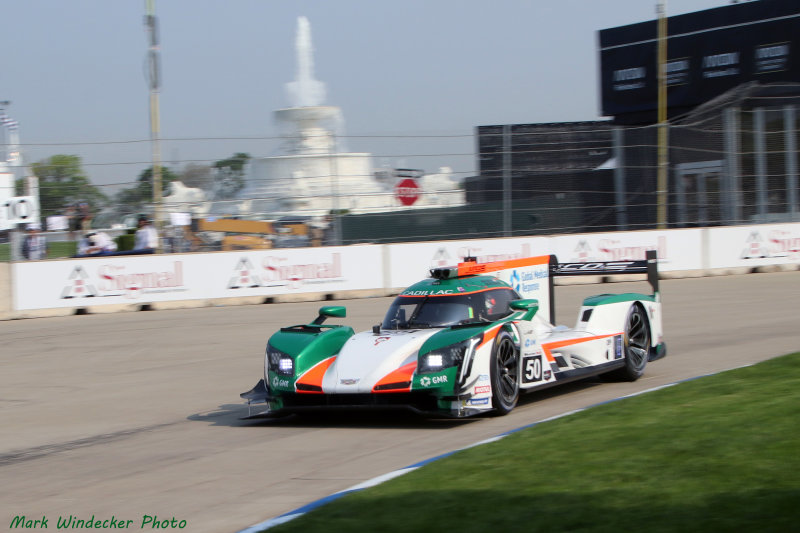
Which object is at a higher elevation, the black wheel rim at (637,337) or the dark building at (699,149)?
the dark building at (699,149)

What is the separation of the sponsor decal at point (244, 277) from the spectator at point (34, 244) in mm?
3737

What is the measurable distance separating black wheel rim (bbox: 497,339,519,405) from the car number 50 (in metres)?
0.12

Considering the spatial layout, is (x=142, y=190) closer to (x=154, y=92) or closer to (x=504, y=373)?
(x=154, y=92)

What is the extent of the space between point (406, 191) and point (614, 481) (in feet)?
54.0

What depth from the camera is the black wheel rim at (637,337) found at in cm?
980

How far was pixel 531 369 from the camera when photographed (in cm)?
845

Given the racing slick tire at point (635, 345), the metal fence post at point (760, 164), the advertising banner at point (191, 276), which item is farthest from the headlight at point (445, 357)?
the metal fence post at point (760, 164)

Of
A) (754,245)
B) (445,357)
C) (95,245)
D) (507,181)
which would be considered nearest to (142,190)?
(95,245)

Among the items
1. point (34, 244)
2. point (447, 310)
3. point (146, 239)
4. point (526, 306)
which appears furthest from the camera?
point (146, 239)

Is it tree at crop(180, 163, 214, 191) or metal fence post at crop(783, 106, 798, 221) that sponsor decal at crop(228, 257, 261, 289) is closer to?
tree at crop(180, 163, 214, 191)

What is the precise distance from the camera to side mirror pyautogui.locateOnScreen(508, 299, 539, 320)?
8.55m

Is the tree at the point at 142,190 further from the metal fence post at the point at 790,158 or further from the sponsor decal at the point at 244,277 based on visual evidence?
the metal fence post at the point at 790,158

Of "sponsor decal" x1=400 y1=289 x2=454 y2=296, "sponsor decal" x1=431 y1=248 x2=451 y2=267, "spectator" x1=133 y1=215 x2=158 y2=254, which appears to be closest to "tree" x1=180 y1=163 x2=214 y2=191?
"spectator" x1=133 y1=215 x2=158 y2=254

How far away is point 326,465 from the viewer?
649 cm
